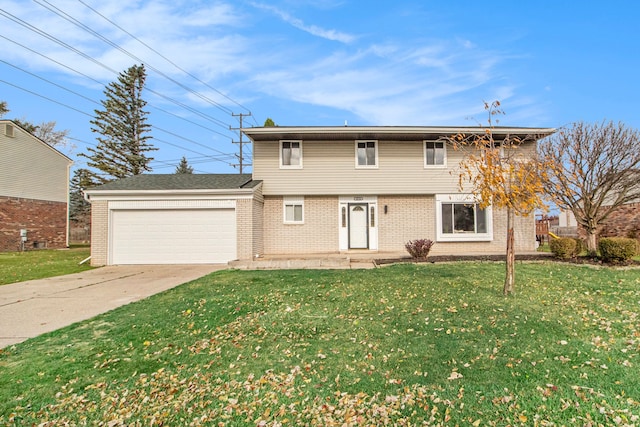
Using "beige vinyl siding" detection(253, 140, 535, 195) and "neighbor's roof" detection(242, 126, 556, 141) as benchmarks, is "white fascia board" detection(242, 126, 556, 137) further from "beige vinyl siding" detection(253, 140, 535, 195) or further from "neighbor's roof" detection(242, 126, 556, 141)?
"beige vinyl siding" detection(253, 140, 535, 195)

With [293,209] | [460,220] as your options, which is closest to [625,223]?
[460,220]

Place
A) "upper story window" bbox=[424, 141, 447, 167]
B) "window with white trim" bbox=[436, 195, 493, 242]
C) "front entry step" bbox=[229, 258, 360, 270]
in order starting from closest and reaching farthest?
1. "front entry step" bbox=[229, 258, 360, 270]
2. "window with white trim" bbox=[436, 195, 493, 242]
3. "upper story window" bbox=[424, 141, 447, 167]

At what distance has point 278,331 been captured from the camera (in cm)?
467

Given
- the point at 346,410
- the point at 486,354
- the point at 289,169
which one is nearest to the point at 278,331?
the point at 346,410

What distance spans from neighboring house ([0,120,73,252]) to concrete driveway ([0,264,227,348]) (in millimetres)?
12606

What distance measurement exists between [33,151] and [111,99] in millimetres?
16118

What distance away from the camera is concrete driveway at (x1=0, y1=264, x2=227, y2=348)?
5387 millimetres

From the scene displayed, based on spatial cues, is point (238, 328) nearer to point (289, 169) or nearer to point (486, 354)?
point (486, 354)

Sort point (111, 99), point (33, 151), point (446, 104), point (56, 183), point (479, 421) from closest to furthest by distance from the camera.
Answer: point (479, 421), point (446, 104), point (33, 151), point (56, 183), point (111, 99)

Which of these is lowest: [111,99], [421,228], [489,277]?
[489,277]

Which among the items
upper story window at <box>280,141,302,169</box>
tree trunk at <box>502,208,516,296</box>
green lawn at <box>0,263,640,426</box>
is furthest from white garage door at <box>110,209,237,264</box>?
tree trunk at <box>502,208,516,296</box>

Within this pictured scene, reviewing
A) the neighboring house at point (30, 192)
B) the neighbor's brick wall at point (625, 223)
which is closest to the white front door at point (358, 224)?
the neighbor's brick wall at point (625, 223)

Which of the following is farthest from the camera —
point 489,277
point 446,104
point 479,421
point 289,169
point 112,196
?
point 446,104

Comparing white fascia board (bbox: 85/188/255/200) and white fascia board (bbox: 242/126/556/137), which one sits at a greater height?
white fascia board (bbox: 242/126/556/137)
